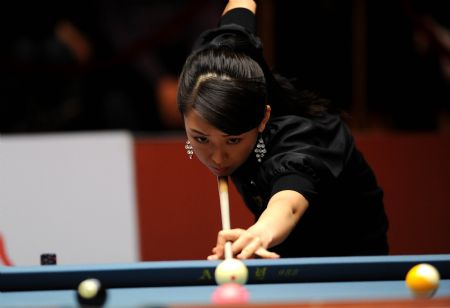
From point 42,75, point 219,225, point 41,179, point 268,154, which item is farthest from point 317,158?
point 42,75

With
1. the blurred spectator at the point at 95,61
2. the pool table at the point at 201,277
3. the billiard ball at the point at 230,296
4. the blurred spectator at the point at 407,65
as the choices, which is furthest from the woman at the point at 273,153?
the blurred spectator at the point at 95,61

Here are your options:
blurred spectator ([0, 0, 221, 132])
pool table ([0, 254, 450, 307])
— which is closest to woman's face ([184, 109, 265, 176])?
pool table ([0, 254, 450, 307])

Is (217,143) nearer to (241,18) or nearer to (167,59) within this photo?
(241,18)

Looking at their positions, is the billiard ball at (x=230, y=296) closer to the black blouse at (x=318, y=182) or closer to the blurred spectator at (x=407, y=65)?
the black blouse at (x=318, y=182)

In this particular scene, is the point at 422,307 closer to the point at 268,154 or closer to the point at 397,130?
the point at 268,154

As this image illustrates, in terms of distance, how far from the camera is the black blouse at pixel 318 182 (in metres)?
2.32

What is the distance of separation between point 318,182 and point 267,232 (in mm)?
290

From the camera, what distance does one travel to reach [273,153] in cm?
243

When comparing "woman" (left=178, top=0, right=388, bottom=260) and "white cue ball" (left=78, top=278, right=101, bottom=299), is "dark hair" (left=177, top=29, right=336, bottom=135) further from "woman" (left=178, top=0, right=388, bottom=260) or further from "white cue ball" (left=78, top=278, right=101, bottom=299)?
"white cue ball" (left=78, top=278, right=101, bottom=299)

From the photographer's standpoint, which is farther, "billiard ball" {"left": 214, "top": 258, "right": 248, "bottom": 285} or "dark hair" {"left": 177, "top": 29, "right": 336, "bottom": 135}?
"dark hair" {"left": 177, "top": 29, "right": 336, "bottom": 135}

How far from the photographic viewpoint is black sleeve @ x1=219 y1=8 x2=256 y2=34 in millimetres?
2861

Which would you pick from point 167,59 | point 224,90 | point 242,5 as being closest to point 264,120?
point 224,90

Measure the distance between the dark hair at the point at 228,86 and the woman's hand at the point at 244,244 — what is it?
319 mm

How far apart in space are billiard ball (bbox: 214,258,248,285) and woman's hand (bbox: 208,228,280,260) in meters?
0.15
